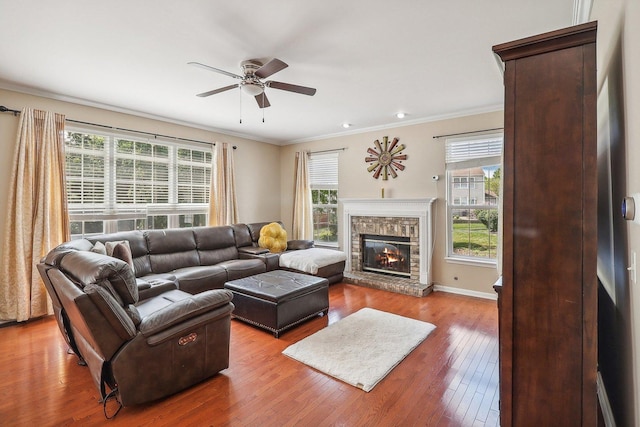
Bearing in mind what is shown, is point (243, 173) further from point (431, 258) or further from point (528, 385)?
point (528, 385)

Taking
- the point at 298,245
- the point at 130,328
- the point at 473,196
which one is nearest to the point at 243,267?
the point at 298,245

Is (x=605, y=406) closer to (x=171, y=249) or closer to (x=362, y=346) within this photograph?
(x=362, y=346)

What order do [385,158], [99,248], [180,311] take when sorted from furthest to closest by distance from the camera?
[385,158] → [99,248] → [180,311]

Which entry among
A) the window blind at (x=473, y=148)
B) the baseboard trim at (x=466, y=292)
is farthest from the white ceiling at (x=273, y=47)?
the baseboard trim at (x=466, y=292)

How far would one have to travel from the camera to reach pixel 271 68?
2576 mm

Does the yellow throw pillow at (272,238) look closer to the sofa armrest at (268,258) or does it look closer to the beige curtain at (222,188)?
the sofa armrest at (268,258)

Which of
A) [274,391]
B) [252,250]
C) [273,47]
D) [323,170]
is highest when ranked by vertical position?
[273,47]

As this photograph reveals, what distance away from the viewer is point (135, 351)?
2027 mm

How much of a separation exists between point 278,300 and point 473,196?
3309 millimetres

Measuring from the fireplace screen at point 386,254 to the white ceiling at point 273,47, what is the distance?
2277mm

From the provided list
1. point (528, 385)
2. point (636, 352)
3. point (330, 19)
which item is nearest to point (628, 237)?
point (636, 352)

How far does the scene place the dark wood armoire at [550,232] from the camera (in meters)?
1.37

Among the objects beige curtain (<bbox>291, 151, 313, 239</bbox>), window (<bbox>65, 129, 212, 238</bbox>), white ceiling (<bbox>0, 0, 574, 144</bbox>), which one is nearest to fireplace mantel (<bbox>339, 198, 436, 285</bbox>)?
beige curtain (<bbox>291, 151, 313, 239</bbox>)

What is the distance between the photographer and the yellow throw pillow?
5.46m
